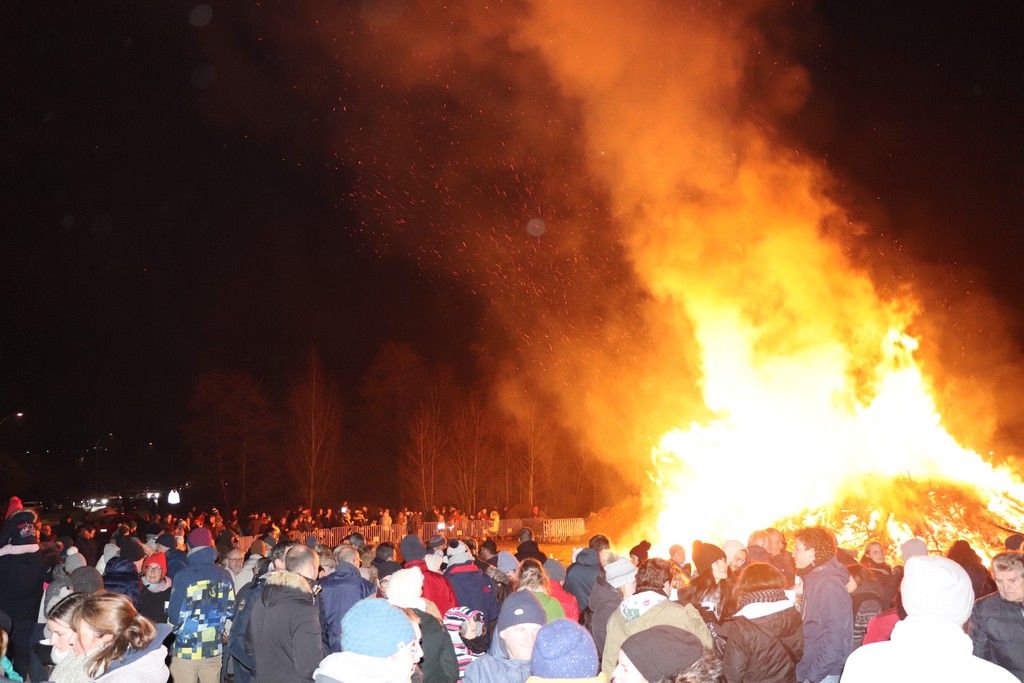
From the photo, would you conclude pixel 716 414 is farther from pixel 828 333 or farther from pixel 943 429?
pixel 943 429

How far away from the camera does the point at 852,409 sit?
18.0m

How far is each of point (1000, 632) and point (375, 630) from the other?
422 cm

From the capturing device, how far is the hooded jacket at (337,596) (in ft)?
22.2

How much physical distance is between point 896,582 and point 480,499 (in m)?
36.4

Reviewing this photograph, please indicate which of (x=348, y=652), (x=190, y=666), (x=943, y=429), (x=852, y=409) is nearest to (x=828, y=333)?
(x=852, y=409)

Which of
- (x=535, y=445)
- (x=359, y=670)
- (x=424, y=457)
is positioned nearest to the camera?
(x=359, y=670)

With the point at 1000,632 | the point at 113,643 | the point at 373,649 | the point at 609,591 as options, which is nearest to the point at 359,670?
the point at 373,649

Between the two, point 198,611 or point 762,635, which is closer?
point 762,635

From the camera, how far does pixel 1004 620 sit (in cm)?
523

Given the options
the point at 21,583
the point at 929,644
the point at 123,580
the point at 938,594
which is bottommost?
the point at 21,583

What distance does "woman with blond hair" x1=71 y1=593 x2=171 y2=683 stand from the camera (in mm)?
3893

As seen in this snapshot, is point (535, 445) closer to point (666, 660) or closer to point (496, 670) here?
point (496, 670)

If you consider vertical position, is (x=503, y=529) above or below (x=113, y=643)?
below

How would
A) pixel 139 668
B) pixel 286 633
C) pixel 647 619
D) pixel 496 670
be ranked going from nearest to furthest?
pixel 139 668, pixel 496 670, pixel 647 619, pixel 286 633
